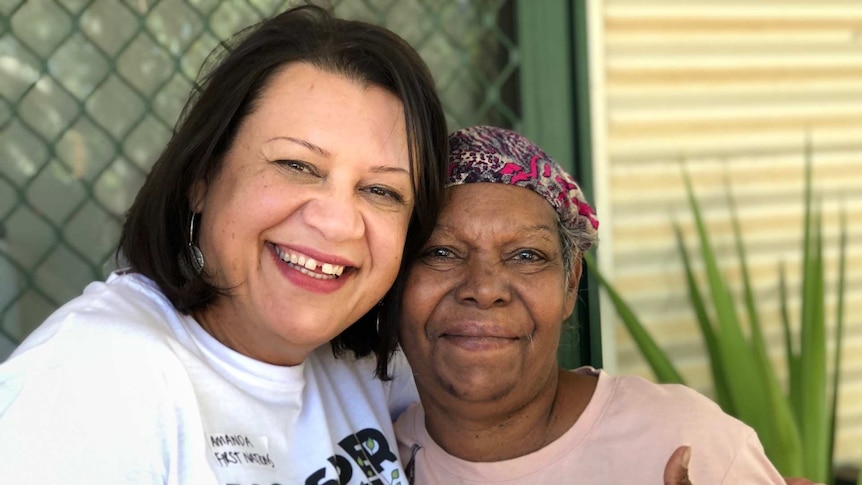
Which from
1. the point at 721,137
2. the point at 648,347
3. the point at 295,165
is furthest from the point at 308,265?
the point at 721,137

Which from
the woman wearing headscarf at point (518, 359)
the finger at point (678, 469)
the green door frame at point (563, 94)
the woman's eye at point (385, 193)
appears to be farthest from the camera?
the green door frame at point (563, 94)

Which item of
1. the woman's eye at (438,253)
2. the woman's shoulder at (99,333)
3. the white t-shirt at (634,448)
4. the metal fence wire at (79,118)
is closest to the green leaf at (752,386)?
the white t-shirt at (634,448)

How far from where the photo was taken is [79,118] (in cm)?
290

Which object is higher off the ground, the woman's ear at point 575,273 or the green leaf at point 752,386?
the woman's ear at point 575,273

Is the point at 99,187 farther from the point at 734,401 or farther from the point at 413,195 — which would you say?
the point at 734,401

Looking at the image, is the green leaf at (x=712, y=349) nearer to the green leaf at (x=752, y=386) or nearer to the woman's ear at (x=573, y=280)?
the green leaf at (x=752, y=386)

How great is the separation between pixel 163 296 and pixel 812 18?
9.34ft

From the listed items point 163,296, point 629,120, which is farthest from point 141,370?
point 629,120

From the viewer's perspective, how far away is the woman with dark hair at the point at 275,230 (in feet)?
6.01

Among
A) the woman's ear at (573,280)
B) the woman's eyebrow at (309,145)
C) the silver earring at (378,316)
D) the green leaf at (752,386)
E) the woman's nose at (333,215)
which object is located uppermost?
the woman's eyebrow at (309,145)

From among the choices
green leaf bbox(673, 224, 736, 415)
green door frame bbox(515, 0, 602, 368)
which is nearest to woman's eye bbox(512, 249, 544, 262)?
green door frame bbox(515, 0, 602, 368)

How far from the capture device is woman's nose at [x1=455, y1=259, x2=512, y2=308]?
213 cm

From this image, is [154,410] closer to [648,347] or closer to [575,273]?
[575,273]

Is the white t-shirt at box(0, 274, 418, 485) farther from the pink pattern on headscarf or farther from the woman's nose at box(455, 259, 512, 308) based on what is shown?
the pink pattern on headscarf
